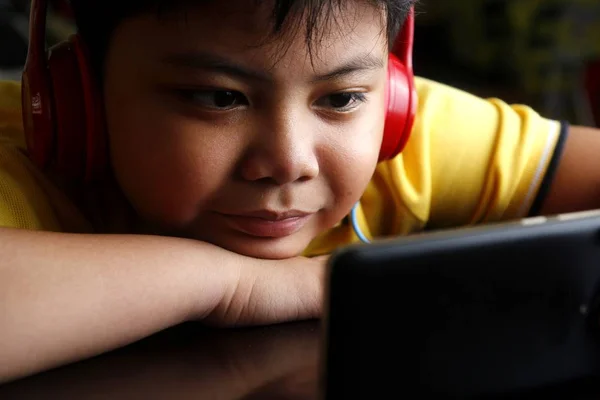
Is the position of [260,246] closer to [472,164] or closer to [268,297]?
[268,297]

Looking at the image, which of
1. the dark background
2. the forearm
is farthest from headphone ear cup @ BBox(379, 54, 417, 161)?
the dark background

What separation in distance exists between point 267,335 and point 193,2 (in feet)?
0.79

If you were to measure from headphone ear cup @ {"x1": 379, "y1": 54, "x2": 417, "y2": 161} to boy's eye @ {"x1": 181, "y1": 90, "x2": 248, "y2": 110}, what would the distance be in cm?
16

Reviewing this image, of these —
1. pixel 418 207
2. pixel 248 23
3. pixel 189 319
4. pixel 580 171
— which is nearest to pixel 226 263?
pixel 189 319

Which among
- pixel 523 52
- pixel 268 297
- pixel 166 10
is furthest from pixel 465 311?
pixel 523 52

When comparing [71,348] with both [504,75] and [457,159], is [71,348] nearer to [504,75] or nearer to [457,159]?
[457,159]

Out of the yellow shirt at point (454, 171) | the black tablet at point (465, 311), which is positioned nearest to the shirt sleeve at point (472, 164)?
the yellow shirt at point (454, 171)

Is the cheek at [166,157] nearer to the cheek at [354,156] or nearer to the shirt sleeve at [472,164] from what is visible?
the cheek at [354,156]

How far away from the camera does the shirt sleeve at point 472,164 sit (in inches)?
30.9

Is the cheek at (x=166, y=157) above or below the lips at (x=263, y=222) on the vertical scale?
above

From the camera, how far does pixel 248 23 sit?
533mm

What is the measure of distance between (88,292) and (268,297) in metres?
0.13

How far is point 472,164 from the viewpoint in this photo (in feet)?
2.62

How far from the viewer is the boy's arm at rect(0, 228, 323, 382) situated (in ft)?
1.49
